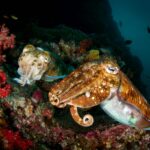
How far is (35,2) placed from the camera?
1902 centimetres

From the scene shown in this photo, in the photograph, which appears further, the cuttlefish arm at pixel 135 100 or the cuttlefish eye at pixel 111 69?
the cuttlefish arm at pixel 135 100

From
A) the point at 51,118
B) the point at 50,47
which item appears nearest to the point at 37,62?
the point at 51,118

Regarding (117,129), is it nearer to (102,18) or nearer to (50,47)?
(50,47)

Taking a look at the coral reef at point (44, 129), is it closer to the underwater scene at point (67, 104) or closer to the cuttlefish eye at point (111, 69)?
the underwater scene at point (67, 104)

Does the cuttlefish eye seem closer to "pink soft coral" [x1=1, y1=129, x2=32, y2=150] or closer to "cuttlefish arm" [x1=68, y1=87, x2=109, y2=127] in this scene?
"cuttlefish arm" [x1=68, y1=87, x2=109, y2=127]

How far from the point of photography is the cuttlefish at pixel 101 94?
3682 millimetres

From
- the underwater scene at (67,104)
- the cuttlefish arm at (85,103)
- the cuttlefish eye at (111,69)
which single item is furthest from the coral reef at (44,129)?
the cuttlefish eye at (111,69)

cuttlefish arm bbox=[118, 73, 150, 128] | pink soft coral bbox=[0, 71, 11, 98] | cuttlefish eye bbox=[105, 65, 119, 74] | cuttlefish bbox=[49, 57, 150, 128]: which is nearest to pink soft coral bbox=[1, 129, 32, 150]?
pink soft coral bbox=[0, 71, 11, 98]

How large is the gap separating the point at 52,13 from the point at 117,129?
15.7 m

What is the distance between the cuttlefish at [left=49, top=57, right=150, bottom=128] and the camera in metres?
3.68

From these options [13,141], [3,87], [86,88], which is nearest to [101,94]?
[86,88]

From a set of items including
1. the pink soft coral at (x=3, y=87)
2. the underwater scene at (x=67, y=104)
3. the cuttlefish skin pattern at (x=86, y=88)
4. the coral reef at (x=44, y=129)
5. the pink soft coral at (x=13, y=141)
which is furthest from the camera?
the pink soft coral at (x=3, y=87)

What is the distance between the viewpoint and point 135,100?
13.7 ft

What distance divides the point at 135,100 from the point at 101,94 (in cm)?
62
